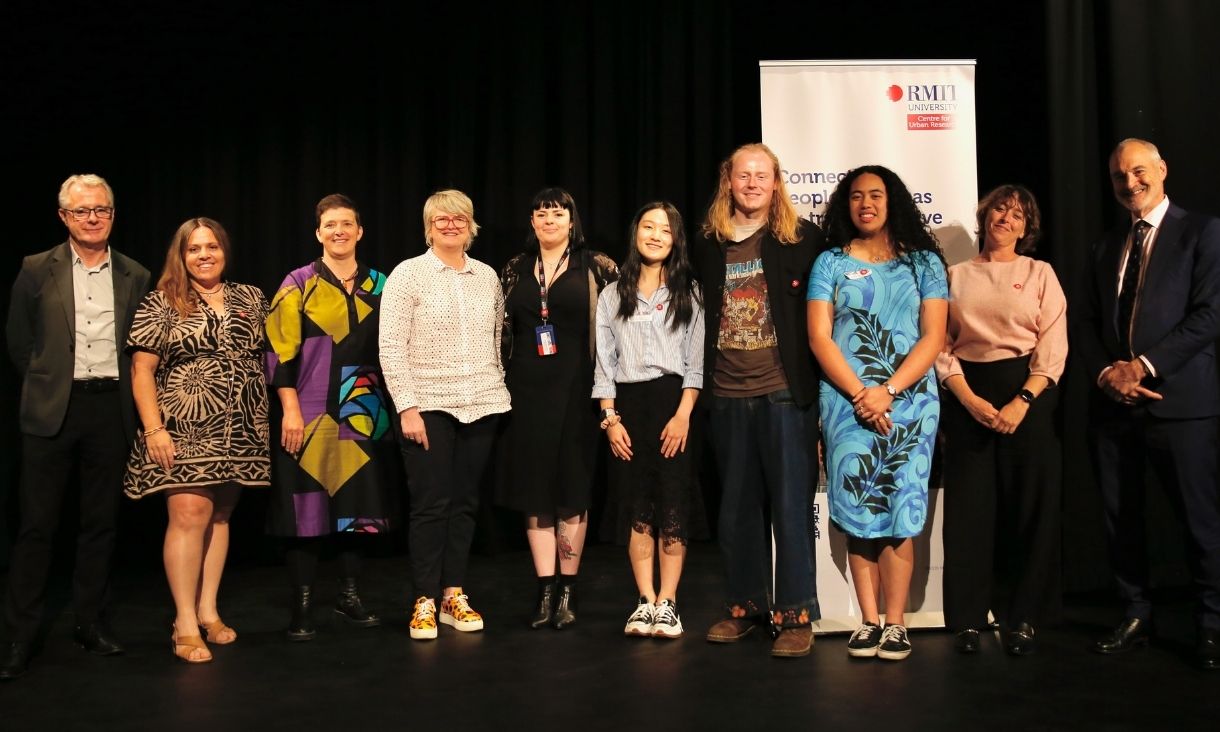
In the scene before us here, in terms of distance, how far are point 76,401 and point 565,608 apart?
186 cm

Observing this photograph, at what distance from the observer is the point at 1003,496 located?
370cm

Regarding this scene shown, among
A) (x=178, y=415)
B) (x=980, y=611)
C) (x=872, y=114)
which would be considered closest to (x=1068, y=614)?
(x=980, y=611)

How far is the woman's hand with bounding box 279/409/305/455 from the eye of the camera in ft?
12.4

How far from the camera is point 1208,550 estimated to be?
3.48 metres

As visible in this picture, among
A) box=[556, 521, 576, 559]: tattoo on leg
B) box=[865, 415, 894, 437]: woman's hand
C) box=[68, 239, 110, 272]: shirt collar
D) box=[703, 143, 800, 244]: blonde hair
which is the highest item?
box=[703, 143, 800, 244]: blonde hair

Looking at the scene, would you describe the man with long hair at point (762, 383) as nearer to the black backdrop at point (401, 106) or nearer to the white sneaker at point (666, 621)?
the white sneaker at point (666, 621)

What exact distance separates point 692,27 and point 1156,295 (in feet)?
9.46

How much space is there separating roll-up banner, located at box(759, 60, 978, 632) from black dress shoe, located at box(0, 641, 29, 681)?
3.17 metres

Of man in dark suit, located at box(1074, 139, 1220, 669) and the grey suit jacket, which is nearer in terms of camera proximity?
man in dark suit, located at box(1074, 139, 1220, 669)

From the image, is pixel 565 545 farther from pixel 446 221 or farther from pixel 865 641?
pixel 446 221

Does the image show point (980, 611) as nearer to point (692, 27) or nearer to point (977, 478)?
point (977, 478)

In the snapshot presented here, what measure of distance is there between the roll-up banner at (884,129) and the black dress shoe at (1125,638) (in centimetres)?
146

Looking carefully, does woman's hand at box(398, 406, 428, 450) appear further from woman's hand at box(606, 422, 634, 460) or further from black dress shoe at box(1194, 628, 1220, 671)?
black dress shoe at box(1194, 628, 1220, 671)

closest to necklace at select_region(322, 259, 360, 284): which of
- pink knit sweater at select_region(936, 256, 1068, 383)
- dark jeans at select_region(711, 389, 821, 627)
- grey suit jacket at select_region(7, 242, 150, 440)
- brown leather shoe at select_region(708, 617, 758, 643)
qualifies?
grey suit jacket at select_region(7, 242, 150, 440)
